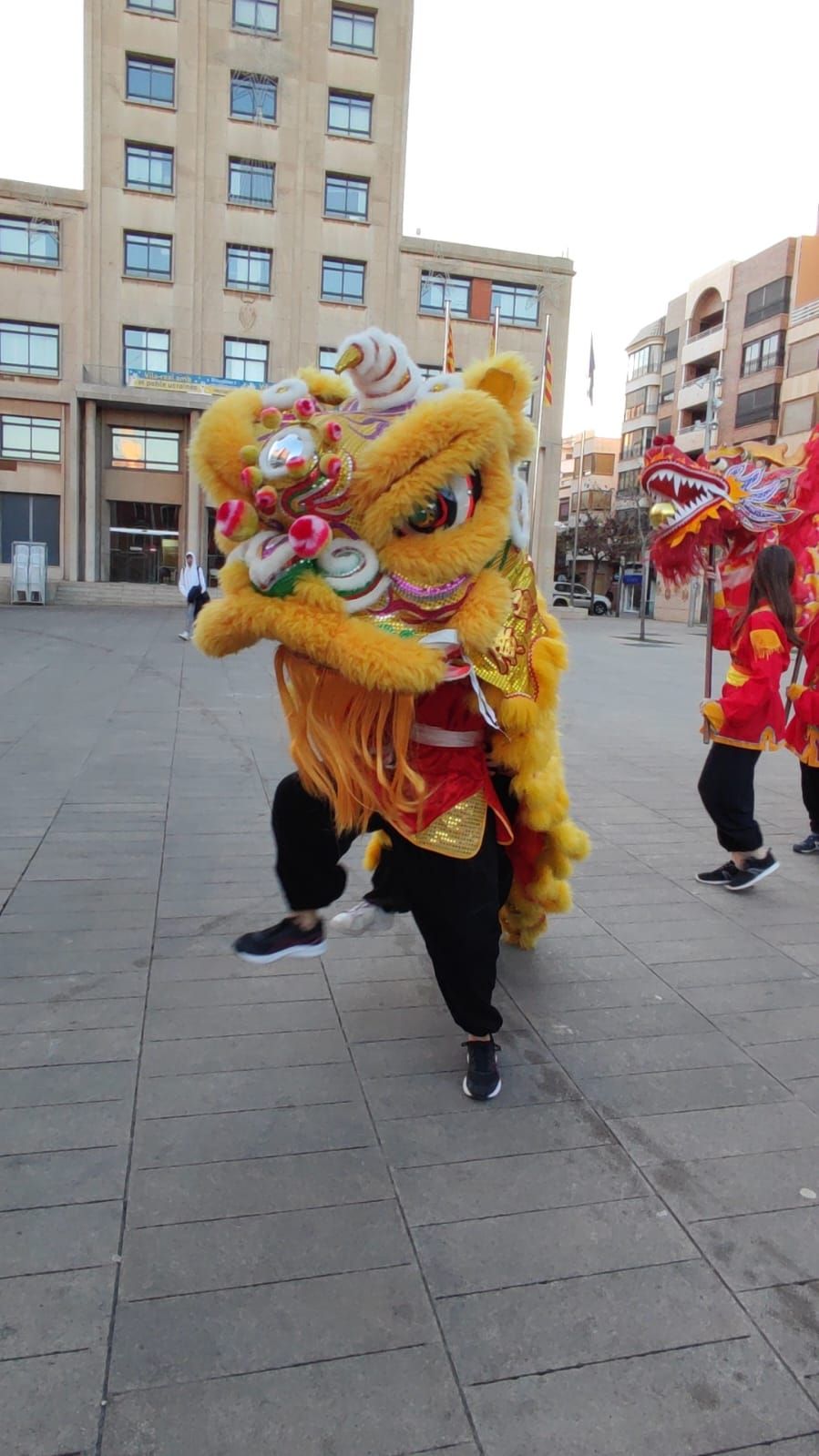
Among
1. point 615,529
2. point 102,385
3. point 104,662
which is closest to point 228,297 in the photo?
point 102,385

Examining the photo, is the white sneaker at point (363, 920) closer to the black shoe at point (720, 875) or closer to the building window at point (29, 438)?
the black shoe at point (720, 875)

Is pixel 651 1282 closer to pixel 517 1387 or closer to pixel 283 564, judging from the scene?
pixel 517 1387

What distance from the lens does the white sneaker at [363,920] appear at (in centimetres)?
314

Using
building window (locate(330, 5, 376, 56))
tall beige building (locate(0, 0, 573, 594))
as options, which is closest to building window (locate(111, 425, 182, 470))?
tall beige building (locate(0, 0, 573, 594))

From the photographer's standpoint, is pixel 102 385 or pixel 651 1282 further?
pixel 102 385

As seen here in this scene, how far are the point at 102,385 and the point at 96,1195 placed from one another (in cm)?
2981

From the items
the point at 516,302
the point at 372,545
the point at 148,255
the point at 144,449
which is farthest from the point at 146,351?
the point at 372,545

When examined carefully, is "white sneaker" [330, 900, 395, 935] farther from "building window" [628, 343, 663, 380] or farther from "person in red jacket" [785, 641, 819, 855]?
"building window" [628, 343, 663, 380]

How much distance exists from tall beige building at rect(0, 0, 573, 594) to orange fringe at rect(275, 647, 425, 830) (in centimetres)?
2813

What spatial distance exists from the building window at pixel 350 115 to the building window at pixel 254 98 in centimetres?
169

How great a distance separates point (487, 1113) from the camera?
8.32 feet

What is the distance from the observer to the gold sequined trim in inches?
99.2

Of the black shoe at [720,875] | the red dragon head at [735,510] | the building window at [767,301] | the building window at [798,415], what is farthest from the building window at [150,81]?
the black shoe at [720,875]

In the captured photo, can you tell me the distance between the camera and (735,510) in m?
4.39
